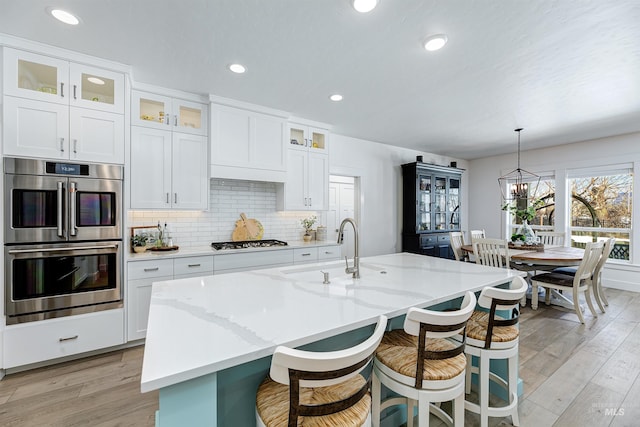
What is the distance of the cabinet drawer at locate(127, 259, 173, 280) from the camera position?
2.67m

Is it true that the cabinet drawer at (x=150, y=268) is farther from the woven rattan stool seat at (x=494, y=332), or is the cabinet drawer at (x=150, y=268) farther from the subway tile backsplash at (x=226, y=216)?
the woven rattan stool seat at (x=494, y=332)

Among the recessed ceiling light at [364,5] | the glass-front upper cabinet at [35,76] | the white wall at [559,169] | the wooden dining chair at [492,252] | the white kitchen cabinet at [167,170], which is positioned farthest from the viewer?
the white wall at [559,169]

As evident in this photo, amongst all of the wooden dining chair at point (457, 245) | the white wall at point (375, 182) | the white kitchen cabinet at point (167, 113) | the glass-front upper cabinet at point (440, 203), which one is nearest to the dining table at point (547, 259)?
the wooden dining chair at point (457, 245)

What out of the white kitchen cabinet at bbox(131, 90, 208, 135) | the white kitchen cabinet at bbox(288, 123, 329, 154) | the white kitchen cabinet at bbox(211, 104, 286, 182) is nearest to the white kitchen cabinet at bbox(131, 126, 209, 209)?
the white kitchen cabinet at bbox(131, 90, 208, 135)

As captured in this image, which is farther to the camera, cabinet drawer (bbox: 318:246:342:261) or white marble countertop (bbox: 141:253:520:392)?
cabinet drawer (bbox: 318:246:342:261)

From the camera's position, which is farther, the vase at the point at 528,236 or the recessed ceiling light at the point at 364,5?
the vase at the point at 528,236

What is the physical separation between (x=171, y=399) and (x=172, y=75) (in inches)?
114

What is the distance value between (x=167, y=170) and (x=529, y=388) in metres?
3.88

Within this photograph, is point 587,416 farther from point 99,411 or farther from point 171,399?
point 99,411

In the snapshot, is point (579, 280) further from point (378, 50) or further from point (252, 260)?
point (252, 260)

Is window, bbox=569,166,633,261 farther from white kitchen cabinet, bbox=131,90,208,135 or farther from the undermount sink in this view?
white kitchen cabinet, bbox=131,90,208,135

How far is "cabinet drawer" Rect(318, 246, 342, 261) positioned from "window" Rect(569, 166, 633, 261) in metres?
4.78

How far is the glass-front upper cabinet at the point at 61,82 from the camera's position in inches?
86.7

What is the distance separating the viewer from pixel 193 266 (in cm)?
299
